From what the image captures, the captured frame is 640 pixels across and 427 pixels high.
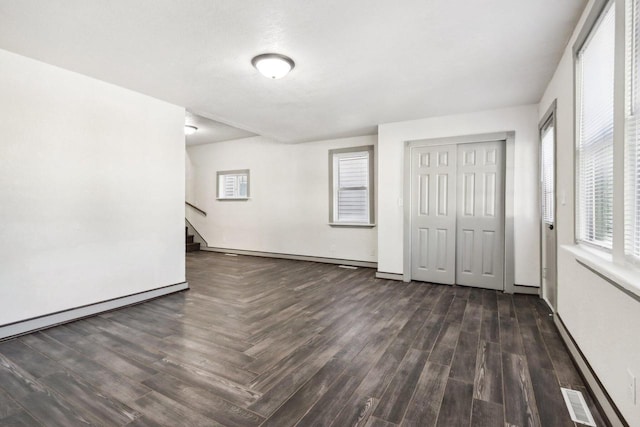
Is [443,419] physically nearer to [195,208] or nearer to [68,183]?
[68,183]

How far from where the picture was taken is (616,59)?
5.21 ft

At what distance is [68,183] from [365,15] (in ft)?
10.8

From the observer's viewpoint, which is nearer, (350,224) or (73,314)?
(73,314)

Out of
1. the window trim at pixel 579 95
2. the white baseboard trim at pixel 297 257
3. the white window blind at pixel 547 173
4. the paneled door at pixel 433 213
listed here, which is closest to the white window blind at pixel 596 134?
the window trim at pixel 579 95

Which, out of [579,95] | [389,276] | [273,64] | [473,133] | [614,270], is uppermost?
[273,64]

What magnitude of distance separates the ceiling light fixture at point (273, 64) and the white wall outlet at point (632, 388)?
314cm

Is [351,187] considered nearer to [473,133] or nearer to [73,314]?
[473,133]

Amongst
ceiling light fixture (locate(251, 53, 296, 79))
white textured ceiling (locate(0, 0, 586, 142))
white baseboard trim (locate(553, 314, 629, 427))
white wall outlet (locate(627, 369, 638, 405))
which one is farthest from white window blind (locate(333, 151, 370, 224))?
white wall outlet (locate(627, 369, 638, 405))

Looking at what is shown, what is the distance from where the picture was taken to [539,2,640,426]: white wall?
4.77 feet

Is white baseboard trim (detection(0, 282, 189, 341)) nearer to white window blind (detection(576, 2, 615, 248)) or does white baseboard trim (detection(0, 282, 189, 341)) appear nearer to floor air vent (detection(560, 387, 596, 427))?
floor air vent (detection(560, 387, 596, 427))

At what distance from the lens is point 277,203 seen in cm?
693

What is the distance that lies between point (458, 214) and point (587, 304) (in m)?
2.59

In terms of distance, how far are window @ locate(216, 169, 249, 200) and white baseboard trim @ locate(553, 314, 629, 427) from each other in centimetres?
635

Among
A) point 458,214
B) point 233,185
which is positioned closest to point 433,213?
point 458,214
